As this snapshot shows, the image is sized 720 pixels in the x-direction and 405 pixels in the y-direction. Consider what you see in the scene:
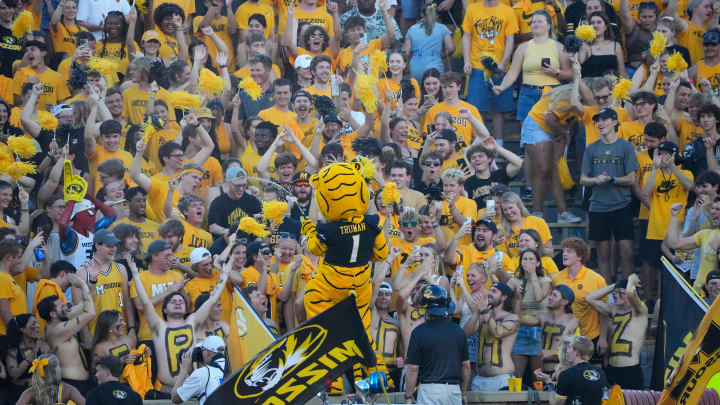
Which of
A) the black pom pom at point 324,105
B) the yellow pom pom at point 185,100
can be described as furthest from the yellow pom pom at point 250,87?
the black pom pom at point 324,105

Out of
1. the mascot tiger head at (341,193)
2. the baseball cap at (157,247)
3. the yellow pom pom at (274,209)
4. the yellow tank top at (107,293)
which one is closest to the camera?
the mascot tiger head at (341,193)

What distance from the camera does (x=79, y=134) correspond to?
14000 millimetres

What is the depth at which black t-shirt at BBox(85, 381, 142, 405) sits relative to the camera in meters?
9.98

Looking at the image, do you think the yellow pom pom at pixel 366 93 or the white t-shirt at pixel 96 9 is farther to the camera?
the white t-shirt at pixel 96 9

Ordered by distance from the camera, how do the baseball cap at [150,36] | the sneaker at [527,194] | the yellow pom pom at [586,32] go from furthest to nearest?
the baseball cap at [150,36]
the yellow pom pom at [586,32]
the sneaker at [527,194]

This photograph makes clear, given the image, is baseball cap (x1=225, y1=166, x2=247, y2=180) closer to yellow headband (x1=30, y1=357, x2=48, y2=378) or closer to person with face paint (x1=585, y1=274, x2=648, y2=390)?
yellow headband (x1=30, y1=357, x2=48, y2=378)

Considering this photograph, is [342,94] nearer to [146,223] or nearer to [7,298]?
[146,223]

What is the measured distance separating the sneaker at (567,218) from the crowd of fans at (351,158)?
0.02 metres

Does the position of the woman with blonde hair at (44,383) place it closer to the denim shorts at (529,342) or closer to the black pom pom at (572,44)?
the denim shorts at (529,342)

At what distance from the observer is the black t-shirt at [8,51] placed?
15.5m

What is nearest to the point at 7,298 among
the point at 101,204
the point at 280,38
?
the point at 101,204

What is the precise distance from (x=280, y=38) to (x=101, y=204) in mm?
4149

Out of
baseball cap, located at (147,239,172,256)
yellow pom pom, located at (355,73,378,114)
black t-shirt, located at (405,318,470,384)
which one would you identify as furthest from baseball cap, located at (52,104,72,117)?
black t-shirt, located at (405,318,470,384)

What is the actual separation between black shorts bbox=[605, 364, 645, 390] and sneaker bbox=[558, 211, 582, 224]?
2.70m
